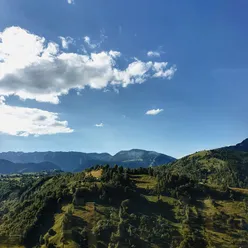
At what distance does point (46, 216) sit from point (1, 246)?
3212 cm

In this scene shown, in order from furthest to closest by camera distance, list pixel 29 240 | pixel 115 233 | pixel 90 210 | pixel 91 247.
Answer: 1. pixel 90 210
2. pixel 29 240
3. pixel 115 233
4. pixel 91 247

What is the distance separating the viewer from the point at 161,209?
191 m

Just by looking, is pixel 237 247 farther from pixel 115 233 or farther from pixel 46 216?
pixel 46 216

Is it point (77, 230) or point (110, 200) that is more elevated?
point (110, 200)

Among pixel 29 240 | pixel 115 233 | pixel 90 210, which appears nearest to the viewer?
pixel 115 233

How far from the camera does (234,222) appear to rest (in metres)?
174

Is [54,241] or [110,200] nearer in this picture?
[54,241]

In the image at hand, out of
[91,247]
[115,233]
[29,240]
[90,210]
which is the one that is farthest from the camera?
[90,210]

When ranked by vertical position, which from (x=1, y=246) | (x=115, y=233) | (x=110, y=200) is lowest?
(x=1, y=246)

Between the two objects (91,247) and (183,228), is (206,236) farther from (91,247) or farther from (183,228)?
(91,247)

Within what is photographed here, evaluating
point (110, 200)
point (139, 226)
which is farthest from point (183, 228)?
point (110, 200)

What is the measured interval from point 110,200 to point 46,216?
43.3m

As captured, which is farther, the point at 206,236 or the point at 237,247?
the point at 206,236

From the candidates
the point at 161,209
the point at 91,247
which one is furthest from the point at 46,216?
the point at 161,209
